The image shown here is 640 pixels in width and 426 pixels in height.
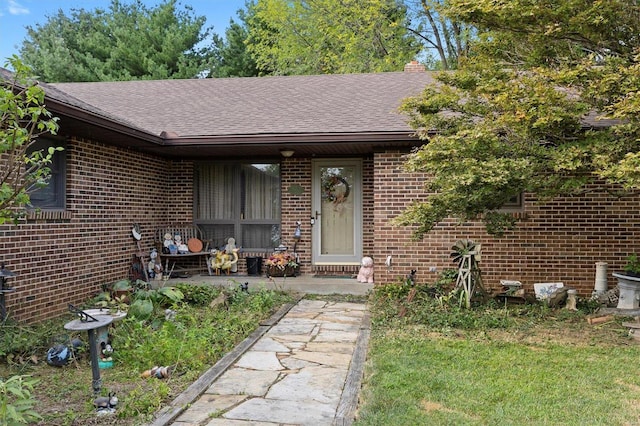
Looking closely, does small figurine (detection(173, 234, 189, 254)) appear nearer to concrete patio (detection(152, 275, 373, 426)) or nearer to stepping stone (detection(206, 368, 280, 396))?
concrete patio (detection(152, 275, 373, 426))

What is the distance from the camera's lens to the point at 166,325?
453 cm

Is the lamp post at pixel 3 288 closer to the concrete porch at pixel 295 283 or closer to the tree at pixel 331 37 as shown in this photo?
the concrete porch at pixel 295 283

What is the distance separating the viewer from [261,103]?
9.23 metres

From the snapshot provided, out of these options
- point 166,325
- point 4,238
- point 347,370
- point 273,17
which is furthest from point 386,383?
point 273,17

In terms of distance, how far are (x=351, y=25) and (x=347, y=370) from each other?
57.0 ft

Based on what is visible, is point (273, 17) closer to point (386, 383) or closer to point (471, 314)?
point (471, 314)

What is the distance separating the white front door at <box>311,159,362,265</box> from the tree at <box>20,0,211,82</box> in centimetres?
1272

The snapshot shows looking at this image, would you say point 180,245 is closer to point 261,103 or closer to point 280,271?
point 280,271

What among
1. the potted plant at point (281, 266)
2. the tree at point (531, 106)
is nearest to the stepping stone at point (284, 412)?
the tree at point (531, 106)

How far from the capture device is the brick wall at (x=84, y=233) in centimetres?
530

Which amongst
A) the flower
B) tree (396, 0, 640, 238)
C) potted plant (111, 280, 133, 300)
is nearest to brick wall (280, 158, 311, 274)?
the flower

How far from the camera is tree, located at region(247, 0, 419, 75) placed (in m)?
18.3

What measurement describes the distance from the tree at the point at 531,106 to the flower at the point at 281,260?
313cm

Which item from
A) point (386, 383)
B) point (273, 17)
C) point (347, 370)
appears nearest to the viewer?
point (386, 383)
